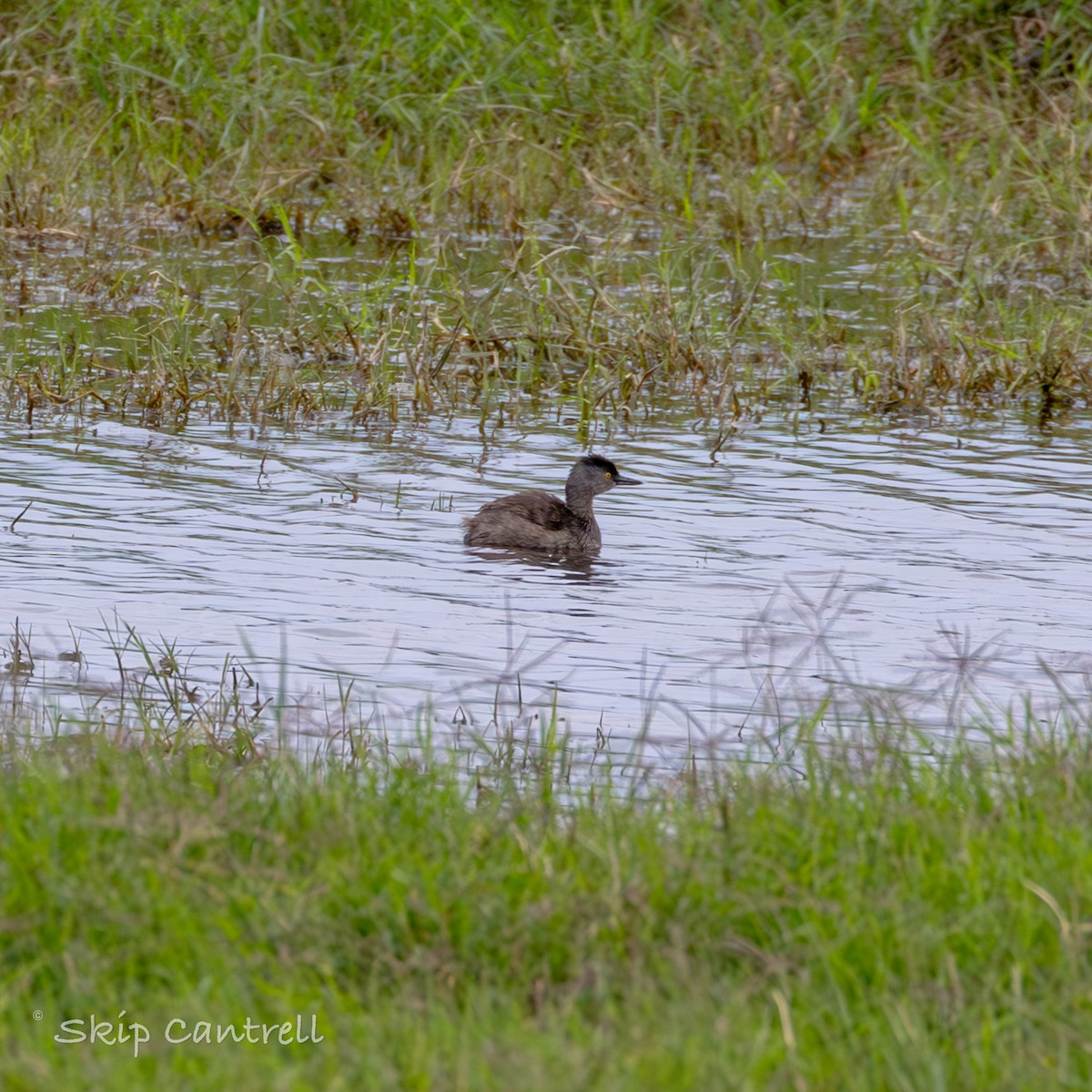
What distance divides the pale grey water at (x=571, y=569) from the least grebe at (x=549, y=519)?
0.45ft

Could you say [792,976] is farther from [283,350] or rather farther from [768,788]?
[283,350]

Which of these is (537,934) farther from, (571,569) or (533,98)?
(533,98)

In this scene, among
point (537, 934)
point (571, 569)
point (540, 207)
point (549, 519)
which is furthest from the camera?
point (540, 207)

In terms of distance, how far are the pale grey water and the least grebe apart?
138 mm

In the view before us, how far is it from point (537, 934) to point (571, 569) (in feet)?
15.7

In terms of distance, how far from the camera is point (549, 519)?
28.5 feet

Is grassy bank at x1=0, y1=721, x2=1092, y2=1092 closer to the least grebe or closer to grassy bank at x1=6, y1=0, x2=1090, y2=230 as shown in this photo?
the least grebe

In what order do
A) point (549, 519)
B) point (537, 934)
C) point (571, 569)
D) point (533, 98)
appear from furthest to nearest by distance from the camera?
point (533, 98) → point (549, 519) → point (571, 569) → point (537, 934)

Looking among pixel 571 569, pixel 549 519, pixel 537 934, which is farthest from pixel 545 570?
pixel 537 934

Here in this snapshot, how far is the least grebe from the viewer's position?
8.48 metres

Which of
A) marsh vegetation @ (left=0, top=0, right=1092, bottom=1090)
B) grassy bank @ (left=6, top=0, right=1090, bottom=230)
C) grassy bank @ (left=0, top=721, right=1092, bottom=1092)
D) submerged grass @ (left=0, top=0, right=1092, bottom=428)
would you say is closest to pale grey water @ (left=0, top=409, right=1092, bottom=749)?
marsh vegetation @ (left=0, top=0, right=1092, bottom=1090)

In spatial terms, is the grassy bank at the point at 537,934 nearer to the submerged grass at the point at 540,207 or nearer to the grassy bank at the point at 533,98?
the submerged grass at the point at 540,207

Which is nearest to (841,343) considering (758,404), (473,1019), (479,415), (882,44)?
(758,404)

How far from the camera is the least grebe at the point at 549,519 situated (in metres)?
8.48
